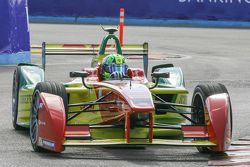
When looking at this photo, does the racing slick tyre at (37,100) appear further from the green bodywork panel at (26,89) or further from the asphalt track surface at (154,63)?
the green bodywork panel at (26,89)

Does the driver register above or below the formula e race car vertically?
above

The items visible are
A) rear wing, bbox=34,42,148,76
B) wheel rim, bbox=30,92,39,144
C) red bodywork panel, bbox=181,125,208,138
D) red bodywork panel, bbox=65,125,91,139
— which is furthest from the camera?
rear wing, bbox=34,42,148,76

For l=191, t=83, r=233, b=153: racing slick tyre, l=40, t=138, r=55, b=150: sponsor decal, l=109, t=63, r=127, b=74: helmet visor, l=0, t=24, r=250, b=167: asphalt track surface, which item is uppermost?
l=109, t=63, r=127, b=74: helmet visor

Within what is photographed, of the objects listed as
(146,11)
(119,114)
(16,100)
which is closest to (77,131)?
(119,114)

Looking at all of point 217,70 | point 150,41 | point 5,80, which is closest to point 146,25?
point 150,41

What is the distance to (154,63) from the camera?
2264cm

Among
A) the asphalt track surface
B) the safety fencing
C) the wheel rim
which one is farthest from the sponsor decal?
the safety fencing

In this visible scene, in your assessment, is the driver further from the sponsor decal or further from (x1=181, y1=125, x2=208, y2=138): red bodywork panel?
the sponsor decal

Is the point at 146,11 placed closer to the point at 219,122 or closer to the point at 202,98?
the point at 202,98

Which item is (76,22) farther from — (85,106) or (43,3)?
(85,106)

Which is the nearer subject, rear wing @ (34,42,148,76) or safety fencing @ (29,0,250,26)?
rear wing @ (34,42,148,76)

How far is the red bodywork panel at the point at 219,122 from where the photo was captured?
33.8ft

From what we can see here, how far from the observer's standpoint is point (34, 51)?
25.6 metres

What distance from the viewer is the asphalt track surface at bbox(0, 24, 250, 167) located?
10.1m
